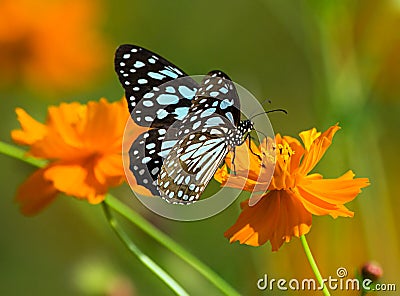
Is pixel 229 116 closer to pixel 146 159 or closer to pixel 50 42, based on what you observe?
pixel 146 159

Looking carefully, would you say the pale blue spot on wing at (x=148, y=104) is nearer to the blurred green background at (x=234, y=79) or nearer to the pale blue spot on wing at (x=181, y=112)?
the pale blue spot on wing at (x=181, y=112)

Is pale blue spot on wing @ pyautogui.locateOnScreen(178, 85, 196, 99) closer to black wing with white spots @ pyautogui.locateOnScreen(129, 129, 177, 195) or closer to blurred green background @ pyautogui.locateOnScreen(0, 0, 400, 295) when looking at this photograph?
black wing with white spots @ pyautogui.locateOnScreen(129, 129, 177, 195)

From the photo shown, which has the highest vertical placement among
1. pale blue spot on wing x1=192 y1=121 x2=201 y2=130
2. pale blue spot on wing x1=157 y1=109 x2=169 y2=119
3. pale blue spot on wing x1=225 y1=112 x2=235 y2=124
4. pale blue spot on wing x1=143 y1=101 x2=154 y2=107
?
pale blue spot on wing x1=143 y1=101 x2=154 y2=107

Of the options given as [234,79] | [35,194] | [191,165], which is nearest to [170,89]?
[191,165]

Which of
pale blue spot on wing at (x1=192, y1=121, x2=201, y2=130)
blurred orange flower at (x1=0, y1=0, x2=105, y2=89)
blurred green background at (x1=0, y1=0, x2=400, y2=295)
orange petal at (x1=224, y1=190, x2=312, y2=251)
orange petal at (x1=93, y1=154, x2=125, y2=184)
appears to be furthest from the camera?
blurred orange flower at (x1=0, y1=0, x2=105, y2=89)

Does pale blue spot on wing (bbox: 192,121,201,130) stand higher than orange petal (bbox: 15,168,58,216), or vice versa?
pale blue spot on wing (bbox: 192,121,201,130)

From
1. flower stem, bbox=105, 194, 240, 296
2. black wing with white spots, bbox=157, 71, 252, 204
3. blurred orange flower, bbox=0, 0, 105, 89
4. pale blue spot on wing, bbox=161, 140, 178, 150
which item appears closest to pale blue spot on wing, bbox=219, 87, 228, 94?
black wing with white spots, bbox=157, 71, 252, 204

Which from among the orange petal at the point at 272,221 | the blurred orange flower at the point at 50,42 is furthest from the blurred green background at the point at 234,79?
the orange petal at the point at 272,221

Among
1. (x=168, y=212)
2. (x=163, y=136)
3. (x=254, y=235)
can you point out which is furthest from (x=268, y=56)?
(x=254, y=235)
